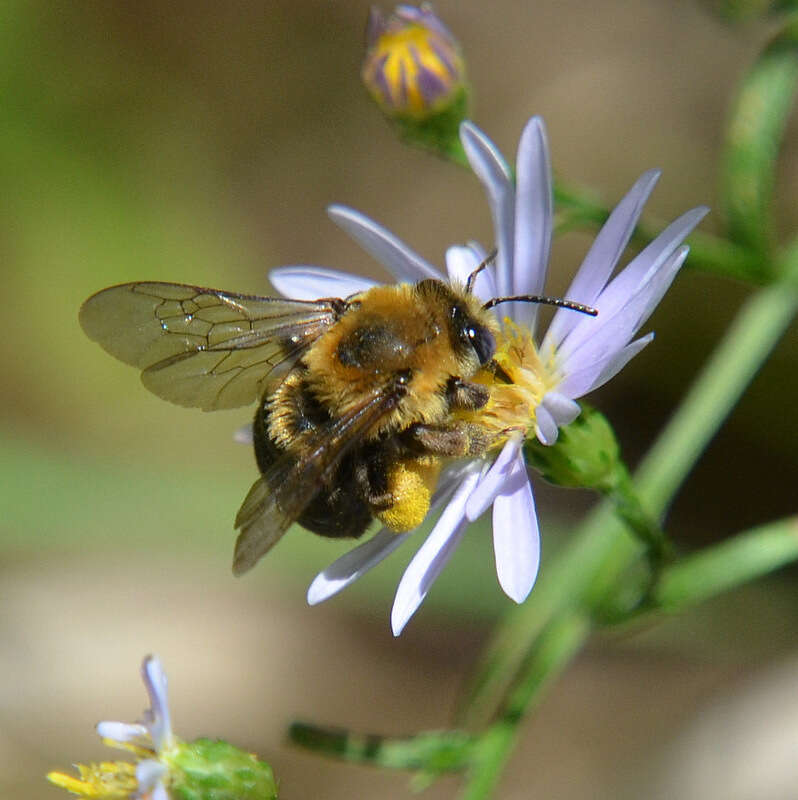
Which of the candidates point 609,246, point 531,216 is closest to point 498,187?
point 531,216

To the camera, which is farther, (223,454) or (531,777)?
(223,454)

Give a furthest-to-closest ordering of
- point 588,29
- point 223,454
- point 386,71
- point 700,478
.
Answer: point 588,29 → point 223,454 → point 700,478 → point 386,71

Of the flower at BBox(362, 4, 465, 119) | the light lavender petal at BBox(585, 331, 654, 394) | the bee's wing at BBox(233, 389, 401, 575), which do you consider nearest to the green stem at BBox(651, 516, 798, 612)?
the light lavender petal at BBox(585, 331, 654, 394)

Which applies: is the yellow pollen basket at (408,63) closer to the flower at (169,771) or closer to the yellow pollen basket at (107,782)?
the flower at (169,771)

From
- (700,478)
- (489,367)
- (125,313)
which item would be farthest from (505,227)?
(700,478)

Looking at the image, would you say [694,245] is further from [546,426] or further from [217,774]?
[217,774]

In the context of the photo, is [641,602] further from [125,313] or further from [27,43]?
[27,43]
